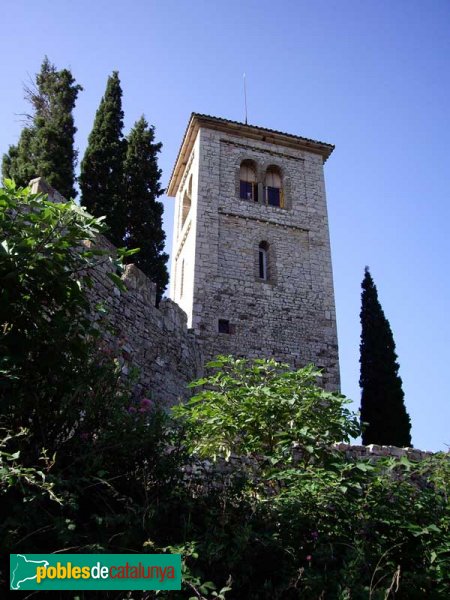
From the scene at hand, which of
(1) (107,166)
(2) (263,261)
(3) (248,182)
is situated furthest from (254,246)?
(1) (107,166)

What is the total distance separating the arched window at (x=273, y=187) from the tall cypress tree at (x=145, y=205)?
301cm

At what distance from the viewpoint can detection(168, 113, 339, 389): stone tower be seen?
13.7 meters

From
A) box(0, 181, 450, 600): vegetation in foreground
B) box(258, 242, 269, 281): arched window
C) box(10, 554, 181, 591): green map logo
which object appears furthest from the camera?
box(258, 242, 269, 281): arched window

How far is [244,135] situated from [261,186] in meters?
1.66

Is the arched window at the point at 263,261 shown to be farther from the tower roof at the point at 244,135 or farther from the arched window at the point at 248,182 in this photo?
the tower roof at the point at 244,135

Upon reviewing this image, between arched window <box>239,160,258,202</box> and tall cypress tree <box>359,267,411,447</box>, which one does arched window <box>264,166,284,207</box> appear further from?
tall cypress tree <box>359,267,411,447</box>

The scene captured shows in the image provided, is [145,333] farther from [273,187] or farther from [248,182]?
[273,187]

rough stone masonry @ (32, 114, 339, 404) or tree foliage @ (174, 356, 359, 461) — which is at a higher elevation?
rough stone masonry @ (32, 114, 339, 404)

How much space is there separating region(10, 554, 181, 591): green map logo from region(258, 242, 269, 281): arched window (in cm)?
1141

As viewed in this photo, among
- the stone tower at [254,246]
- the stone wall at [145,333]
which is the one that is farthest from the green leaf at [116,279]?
the stone tower at [254,246]

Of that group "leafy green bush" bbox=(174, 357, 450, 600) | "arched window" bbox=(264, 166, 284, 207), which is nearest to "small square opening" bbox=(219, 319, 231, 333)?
"arched window" bbox=(264, 166, 284, 207)

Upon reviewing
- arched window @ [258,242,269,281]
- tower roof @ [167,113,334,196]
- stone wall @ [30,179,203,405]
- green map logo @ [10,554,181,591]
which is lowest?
green map logo @ [10,554,181,591]

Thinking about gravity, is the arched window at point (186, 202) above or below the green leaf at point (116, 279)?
above

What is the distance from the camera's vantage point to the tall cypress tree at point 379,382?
541 inches
